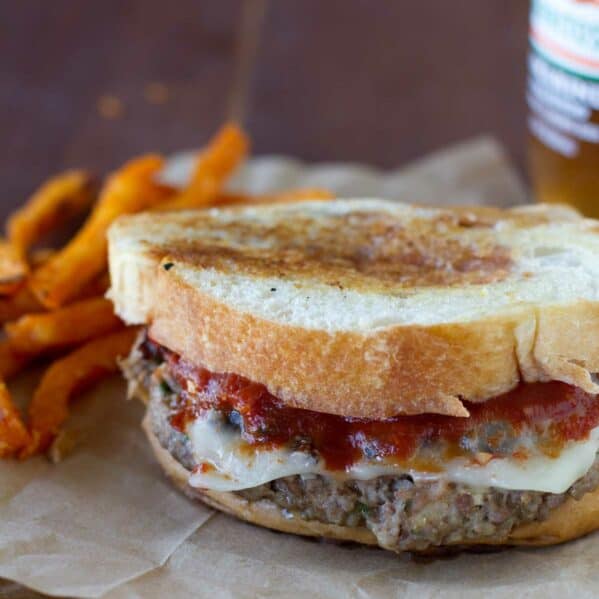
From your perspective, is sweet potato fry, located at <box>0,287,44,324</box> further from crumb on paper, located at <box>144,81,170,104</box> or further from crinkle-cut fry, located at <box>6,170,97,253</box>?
crumb on paper, located at <box>144,81,170,104</box>

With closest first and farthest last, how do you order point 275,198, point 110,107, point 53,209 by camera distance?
1. point 275,198
2. point 53,209
3. point 110,107

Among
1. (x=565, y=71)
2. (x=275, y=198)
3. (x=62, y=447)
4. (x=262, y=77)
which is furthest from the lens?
(x=262, y=77)

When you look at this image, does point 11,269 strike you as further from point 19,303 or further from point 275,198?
point 275,198

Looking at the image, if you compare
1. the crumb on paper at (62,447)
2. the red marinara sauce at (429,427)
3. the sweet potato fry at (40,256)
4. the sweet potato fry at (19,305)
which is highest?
the red marinara sauce at (429,427)

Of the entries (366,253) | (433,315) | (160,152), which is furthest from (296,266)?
(160,152)

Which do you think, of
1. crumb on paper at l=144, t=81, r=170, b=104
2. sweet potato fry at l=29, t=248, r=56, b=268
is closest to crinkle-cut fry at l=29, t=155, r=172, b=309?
sweet potato fry at l=29, t=248, r=56, b=268

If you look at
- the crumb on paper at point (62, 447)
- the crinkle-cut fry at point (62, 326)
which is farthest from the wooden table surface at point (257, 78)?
the crumb on paper at point (62, 447)

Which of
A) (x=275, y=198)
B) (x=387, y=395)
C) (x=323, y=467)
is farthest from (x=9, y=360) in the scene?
(x=387, y=395)

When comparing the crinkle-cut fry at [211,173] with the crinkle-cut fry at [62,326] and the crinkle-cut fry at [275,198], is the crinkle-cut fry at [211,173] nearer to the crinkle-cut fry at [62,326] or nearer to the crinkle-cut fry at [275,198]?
the crinkle-cut fry at [275,198]
